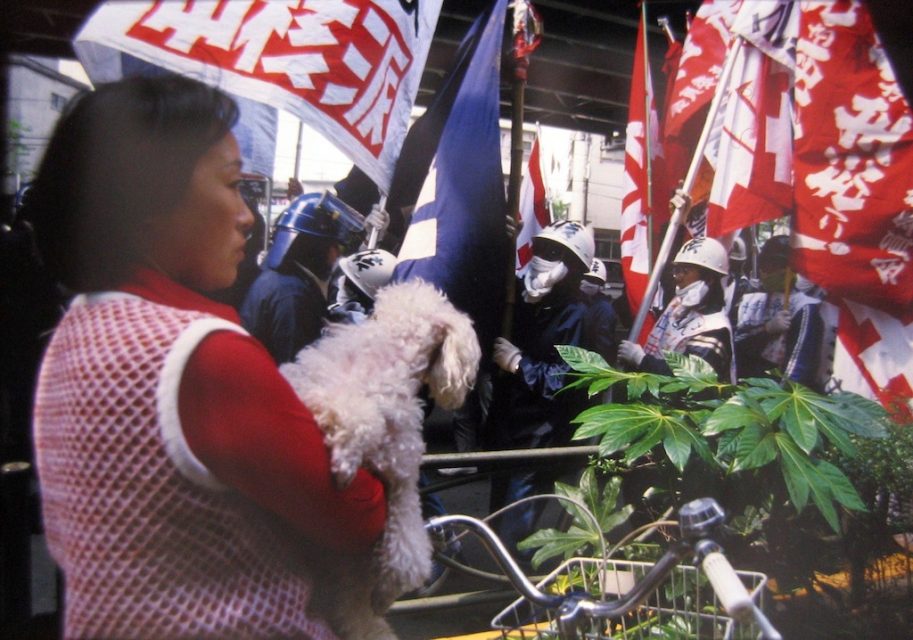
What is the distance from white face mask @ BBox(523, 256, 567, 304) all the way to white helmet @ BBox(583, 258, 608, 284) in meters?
0.17

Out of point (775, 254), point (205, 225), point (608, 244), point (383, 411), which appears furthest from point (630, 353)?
point (205, 225)

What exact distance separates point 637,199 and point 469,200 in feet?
3.57

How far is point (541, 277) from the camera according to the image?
3391 mm

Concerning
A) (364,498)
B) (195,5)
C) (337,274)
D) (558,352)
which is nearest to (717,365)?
(558,352)

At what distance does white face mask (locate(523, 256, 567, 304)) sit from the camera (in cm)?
337

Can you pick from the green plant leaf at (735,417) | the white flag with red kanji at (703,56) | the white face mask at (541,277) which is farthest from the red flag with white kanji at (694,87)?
the green plant leaf at (735,417)

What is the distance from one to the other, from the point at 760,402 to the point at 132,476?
2.46m

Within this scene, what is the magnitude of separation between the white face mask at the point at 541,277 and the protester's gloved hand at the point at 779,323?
3.93ft

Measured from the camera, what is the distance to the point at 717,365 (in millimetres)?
3627

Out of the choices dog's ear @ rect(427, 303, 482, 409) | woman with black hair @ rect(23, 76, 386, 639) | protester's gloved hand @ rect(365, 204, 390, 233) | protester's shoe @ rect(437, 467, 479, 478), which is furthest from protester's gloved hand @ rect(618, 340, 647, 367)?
woman with black hair @ rect(23, 76, 386, 639)

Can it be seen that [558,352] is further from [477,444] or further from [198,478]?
[198,478]

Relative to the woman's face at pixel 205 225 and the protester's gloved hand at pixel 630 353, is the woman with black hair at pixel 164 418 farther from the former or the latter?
the protester's gloved hand at pixel 630 353

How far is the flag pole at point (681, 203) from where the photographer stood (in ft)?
11.9

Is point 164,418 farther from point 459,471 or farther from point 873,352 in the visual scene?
point 873,352
